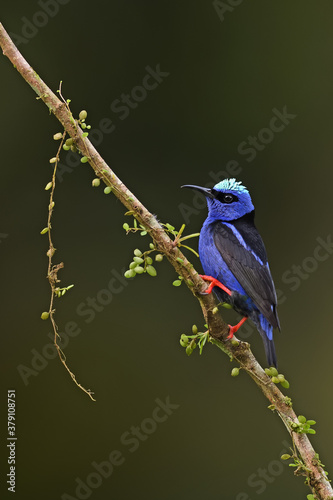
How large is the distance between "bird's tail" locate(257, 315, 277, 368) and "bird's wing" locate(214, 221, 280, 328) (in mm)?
69

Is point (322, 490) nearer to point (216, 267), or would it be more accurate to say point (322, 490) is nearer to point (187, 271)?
point (187, 271)

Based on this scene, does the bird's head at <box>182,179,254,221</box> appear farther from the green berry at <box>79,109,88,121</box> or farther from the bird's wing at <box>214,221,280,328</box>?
the green berry at <box>79,109,88,121</box>

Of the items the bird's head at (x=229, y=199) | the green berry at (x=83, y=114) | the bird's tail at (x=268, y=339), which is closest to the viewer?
the green berry at (x=83, y=114)

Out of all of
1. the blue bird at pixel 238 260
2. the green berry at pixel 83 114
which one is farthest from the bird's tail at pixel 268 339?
the green berry at pixel 83 114

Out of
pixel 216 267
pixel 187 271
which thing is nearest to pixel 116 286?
pixel 216 267

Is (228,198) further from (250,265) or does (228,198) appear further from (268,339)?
(268,339)

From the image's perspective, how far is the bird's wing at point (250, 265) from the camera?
9.23 ft

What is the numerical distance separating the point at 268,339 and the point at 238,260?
0.38m

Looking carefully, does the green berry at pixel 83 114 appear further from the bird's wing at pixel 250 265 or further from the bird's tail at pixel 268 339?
the bird's tail at pixel 268 339

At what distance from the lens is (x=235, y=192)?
308 cm

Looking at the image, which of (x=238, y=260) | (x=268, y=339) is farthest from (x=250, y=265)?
(x=268, y=339)

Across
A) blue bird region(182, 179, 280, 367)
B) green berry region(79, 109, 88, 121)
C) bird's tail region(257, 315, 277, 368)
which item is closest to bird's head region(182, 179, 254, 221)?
blue bird region(182, 179, 280, 367)

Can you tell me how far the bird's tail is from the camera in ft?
9.07

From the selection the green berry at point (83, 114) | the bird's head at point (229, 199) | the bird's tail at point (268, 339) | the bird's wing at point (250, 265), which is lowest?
the bird's tail at point (268, 339)
